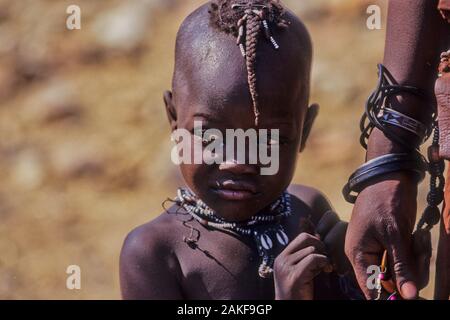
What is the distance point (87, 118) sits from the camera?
7.25 m

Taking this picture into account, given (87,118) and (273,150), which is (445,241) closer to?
(273,150)

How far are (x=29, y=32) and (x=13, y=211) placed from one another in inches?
86.0

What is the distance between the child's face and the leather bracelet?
244 millimetres

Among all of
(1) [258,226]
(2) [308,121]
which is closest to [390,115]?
(2) [308,121]

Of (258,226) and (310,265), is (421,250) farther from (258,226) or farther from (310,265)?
(258,226)

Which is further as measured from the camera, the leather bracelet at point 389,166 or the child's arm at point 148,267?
the child's arm at point 148,267

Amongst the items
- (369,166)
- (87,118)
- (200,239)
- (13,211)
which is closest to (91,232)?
(13,211)

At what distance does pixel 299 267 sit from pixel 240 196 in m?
0.28

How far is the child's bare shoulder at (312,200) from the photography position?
3520 mm

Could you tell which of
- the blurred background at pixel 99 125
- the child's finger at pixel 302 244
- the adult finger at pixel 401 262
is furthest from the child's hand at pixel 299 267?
the blurred background at pixel 99 125

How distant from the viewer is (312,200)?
3.56 meters

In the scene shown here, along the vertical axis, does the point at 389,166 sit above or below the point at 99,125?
below

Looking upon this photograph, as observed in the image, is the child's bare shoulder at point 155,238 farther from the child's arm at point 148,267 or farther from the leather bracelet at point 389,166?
the leather bracelet at point 389,166

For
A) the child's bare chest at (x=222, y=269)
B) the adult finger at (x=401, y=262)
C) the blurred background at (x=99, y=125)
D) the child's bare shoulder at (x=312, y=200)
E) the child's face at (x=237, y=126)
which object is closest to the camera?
the adult finger at (x=401, y=262)
